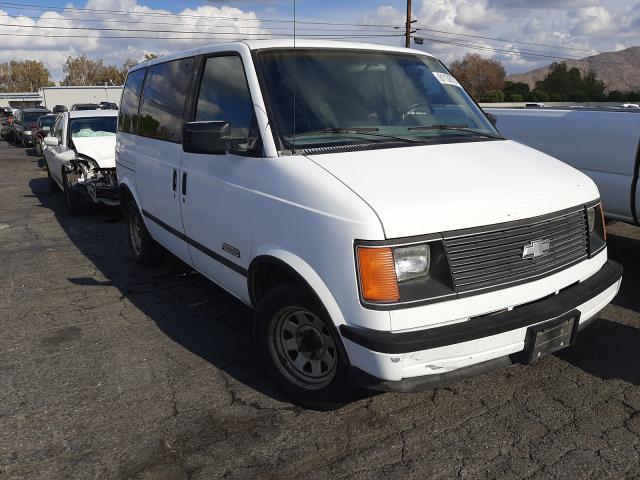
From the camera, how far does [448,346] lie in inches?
106

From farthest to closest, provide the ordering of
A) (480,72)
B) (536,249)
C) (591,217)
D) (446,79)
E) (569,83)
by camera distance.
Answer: (480,72)
(569,83)
(446,79)
(591,217)
(536,249)

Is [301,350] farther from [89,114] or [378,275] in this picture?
[89,114]

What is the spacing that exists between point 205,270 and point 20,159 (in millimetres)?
20013

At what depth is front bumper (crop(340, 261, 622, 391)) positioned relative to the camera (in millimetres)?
2645

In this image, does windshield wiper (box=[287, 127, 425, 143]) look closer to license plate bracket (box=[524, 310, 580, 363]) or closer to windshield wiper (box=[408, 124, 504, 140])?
windshield wiper (box=[408, 124, 504, 140])

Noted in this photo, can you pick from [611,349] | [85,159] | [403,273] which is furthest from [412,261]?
[85,159]

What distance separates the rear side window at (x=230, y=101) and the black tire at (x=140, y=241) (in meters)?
2.06

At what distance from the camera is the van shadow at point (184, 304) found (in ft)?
13.3

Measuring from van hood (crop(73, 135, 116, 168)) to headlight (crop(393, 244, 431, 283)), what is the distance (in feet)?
25.1

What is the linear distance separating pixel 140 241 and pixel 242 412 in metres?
3.34

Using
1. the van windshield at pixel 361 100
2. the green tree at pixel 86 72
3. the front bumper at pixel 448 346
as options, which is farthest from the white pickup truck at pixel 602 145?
the green tree at pixel 86 72

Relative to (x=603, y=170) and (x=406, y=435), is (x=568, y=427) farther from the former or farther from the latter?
(x=603, y=170)

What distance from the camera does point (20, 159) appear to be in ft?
69.5

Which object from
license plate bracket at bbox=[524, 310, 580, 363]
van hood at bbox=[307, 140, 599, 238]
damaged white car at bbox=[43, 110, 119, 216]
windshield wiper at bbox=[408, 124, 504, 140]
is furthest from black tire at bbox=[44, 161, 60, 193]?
license plate bracket at bbox=[524, 310, 580, 363]
